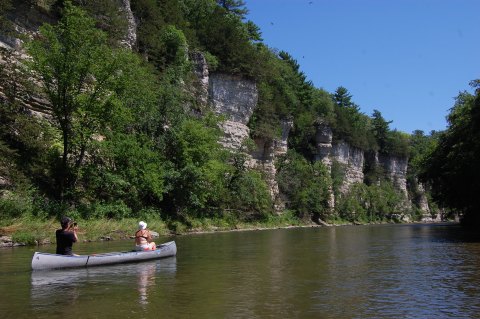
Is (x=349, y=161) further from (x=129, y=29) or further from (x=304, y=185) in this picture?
(x=129, y=29)

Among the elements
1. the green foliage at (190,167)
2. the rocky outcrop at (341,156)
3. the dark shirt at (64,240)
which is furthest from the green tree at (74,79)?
the rocky outcrop at (341,156)

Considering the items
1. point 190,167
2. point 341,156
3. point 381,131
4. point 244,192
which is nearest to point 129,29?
point 190,167

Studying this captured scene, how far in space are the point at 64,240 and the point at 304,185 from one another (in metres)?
53.5

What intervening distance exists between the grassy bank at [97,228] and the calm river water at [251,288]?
3924 mm

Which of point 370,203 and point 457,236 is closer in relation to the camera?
point 457,236

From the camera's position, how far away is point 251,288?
1124 centimetres

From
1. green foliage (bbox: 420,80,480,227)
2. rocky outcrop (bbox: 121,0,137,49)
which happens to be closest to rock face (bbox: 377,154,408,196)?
green foliage (bbox: 420,80,480,227)

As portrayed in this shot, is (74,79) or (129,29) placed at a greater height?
(129,29)

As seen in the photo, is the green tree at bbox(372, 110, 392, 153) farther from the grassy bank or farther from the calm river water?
the calm river water

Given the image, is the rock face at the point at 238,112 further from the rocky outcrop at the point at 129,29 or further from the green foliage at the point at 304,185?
the rocky outcrop at the point at 129,29

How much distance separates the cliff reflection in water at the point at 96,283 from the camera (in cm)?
1000

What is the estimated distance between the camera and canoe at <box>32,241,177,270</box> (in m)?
13.9

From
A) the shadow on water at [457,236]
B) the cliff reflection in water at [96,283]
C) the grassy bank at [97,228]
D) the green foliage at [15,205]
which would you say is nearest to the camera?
the cliff reflection in water at [96,283]

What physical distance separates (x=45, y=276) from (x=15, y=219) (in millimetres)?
10127
